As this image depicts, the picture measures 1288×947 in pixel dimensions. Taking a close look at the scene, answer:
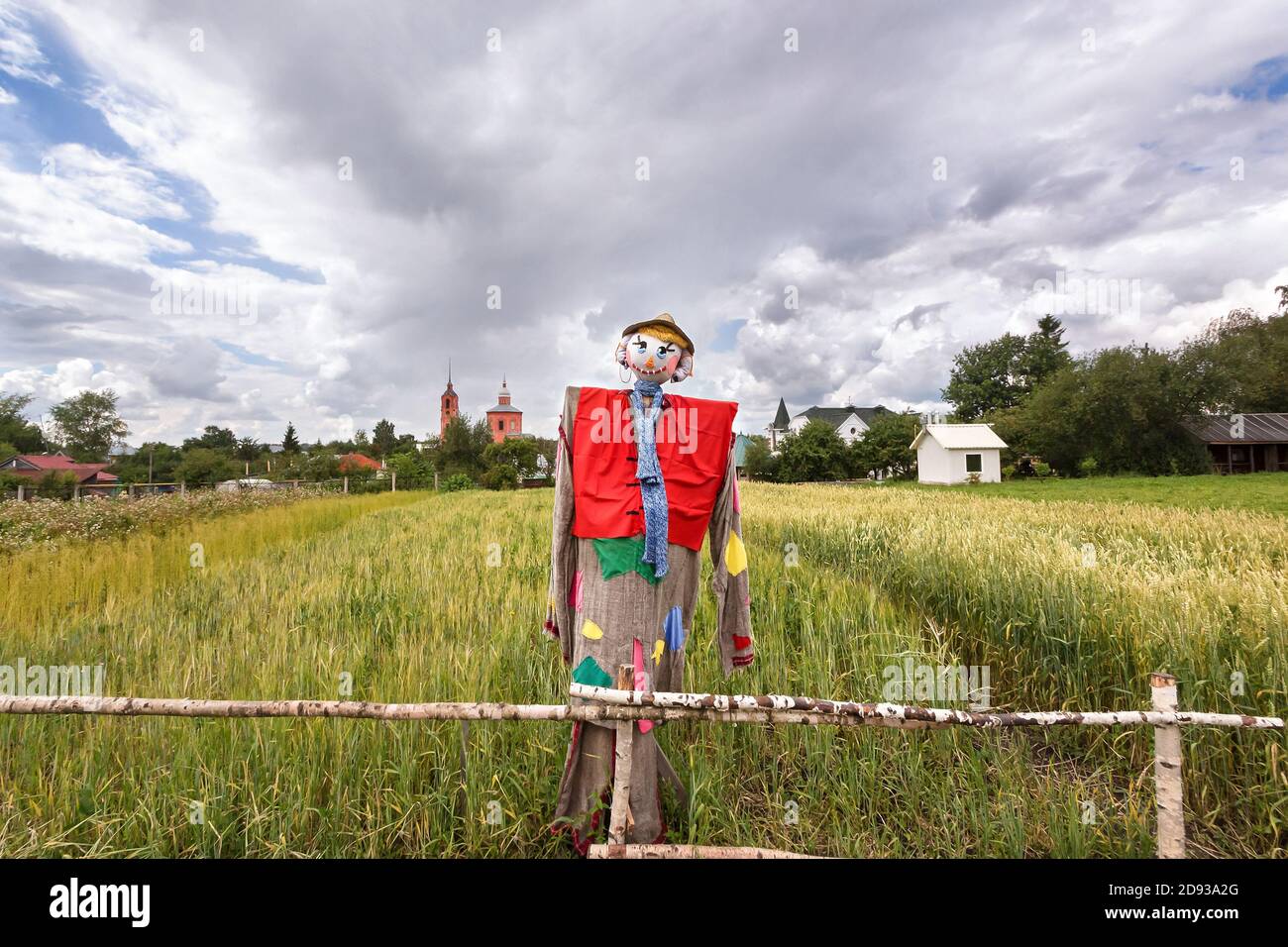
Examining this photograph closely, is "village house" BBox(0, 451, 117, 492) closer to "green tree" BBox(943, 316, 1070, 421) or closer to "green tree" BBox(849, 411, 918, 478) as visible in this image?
"green tree" BBox(849, 411, 918, 478)

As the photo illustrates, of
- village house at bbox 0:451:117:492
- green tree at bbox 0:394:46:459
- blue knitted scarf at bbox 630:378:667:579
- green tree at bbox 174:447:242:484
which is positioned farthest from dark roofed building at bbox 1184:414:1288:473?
green tree at bbox 0:394:46:459

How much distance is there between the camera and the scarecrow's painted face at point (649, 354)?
200cm

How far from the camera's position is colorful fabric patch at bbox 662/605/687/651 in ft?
6.33

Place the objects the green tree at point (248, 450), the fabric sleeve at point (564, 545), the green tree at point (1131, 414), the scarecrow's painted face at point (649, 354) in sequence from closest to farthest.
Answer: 1. the fabric sleeve at point (564, 545)
2. the scarecrow's painted face at point (649, 354)
3. the green tree at point (1131, 414)
4. the green tree at point (248, 450)

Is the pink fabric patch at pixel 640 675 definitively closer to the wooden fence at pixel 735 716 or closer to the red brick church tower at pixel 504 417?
the wooden fence at pixel 735 716

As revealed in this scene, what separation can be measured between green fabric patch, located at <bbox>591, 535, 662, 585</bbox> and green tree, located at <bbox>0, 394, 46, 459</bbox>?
224 feet

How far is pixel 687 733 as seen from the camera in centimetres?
255

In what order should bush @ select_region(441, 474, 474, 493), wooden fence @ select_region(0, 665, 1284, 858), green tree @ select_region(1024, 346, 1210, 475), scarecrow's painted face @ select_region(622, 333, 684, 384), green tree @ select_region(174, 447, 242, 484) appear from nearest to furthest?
wooden fence @ select_region(0, 665, 1284, 858) → scarecrow's painted face @ select_region(622, 333, 684, 384) → green tree @ select_region(1024, 346, 1210, 475) → bush @ select_region(441, 474, 474, 493) → green tree @ select_region(174, 447, 242, 484)

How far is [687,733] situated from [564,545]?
4.47 ft

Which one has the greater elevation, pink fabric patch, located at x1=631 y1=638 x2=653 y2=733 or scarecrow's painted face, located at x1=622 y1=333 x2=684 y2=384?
scarecrow's painted face, located at x1=622 y1=333 x2=684 y2=384

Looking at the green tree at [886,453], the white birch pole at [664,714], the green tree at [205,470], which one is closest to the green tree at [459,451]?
the green tree at [205,470]
